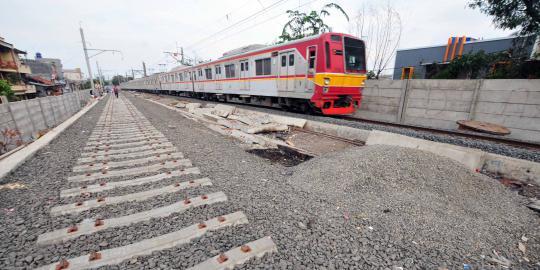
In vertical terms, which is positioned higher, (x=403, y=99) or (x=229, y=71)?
(x=229, y=71)

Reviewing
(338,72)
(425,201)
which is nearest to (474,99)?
(338,72)

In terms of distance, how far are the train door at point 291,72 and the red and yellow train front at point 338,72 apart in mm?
1203

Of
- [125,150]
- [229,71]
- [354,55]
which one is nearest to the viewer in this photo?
[125,150]

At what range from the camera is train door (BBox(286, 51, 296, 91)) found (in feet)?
30.0

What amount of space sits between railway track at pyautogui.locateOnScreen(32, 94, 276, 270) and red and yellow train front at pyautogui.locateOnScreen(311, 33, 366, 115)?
18.7ft

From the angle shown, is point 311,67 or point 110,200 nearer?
point 110,200

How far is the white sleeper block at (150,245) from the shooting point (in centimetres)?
177

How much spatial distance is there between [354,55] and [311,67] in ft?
5.80

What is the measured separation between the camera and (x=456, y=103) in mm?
8023

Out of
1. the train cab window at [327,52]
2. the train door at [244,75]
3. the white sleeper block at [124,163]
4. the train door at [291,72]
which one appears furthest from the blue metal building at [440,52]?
the white sleeper block at [124,163]

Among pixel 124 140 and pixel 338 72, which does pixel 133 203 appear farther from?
pixel 338 72

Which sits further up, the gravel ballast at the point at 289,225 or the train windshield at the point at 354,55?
the train windshield at the point at 354,55

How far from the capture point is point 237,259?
183cm

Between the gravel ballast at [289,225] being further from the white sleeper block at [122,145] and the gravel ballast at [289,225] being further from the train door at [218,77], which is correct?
the train door at [218,77]
